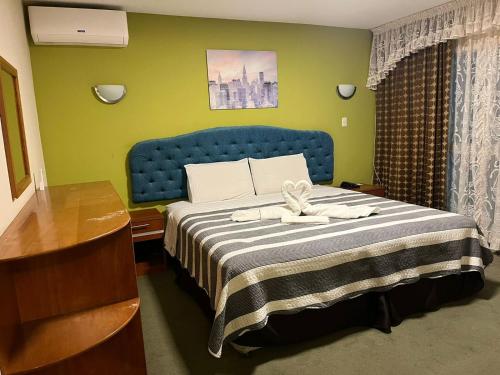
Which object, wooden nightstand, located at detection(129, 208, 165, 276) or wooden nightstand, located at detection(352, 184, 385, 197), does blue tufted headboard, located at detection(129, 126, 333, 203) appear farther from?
wooden nightstand, located at detection(352, 184, 385, 197)

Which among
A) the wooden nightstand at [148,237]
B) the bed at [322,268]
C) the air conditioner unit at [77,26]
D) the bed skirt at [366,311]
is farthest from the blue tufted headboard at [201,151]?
the bed skirt at [366,311]

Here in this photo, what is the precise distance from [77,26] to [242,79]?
158cm

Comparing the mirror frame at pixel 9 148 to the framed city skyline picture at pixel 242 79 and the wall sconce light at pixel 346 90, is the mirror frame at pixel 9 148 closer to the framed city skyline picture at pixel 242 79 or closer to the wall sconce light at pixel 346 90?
the framed city skyline picture at pixel 242 79

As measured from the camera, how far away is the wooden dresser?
117 centimetres

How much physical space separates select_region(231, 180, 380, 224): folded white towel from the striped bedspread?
68 mm

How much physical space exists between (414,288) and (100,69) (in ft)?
10.3

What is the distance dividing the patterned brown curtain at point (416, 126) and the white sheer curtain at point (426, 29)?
101mm

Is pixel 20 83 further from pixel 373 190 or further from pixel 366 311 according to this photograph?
pixel 373 190

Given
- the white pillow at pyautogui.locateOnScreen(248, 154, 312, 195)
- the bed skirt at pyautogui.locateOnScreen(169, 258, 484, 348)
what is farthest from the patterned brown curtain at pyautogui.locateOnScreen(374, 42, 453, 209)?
the bed skirt at pyautogui.locateOnScreen(169, 258, 484, 348)

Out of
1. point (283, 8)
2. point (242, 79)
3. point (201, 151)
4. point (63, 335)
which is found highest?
point (283, 8)

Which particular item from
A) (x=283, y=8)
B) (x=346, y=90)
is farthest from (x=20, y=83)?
(x=346, y=90)

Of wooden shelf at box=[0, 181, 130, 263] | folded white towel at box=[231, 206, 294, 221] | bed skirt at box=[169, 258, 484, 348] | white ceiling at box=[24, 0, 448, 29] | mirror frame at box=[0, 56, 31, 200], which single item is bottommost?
bed skirt at box=[169, 258, 484, 348]

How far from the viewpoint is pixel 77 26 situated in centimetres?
294

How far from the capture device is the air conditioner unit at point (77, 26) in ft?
9.34
